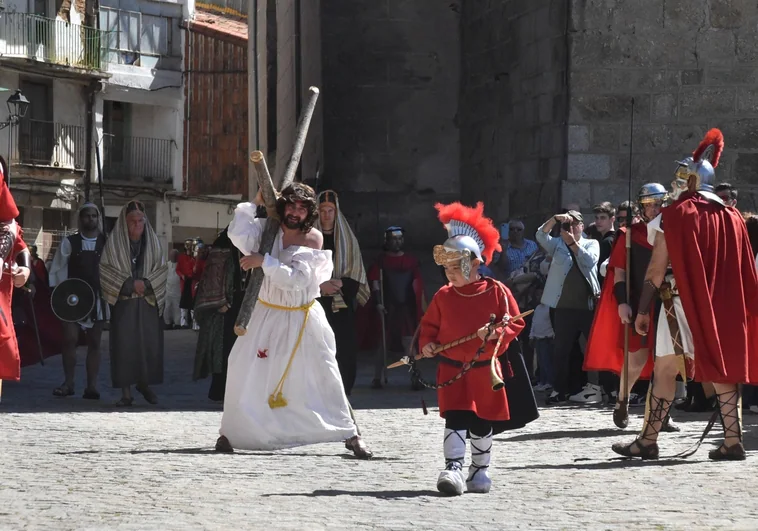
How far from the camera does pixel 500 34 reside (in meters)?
18.5

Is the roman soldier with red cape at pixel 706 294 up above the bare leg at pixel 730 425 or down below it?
above

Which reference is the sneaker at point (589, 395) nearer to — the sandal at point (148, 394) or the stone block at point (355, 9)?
the sandal at point (148, 394)

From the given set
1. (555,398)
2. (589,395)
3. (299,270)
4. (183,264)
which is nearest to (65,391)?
(555,398)

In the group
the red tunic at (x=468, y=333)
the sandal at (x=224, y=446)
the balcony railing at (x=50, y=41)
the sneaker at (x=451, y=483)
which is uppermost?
the balcony railing at (x=50, y=41)

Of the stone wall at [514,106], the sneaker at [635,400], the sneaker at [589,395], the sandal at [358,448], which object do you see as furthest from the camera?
the stone wall at [514,106]

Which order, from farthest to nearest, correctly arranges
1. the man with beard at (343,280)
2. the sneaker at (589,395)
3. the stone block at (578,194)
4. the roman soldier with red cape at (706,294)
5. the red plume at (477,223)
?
the stone block at (578,194) < the sneaker at (589,395) < the man with beard at (343,280) < the roman soldier with red cape at (706,294) < the red plume at (477,223)

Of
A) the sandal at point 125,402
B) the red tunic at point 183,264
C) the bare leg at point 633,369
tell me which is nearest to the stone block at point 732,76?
the bare leg at point 633,369

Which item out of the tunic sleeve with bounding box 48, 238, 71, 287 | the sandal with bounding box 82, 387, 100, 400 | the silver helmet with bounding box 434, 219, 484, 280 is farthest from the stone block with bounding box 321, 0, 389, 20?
the silver helmet with bounding box 434, 219, 484, 280

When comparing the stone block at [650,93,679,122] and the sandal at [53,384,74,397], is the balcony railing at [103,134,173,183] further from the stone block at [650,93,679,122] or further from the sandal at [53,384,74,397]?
the sandal at [53,384,74,397]

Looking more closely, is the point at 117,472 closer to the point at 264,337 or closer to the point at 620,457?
the point at 264,337

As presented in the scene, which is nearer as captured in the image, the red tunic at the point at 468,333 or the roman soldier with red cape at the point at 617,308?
the red tunic at the point at 468,333

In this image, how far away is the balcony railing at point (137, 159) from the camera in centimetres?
4479

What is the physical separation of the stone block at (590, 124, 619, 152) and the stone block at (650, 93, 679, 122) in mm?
407

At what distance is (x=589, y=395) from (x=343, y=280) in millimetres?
2323
